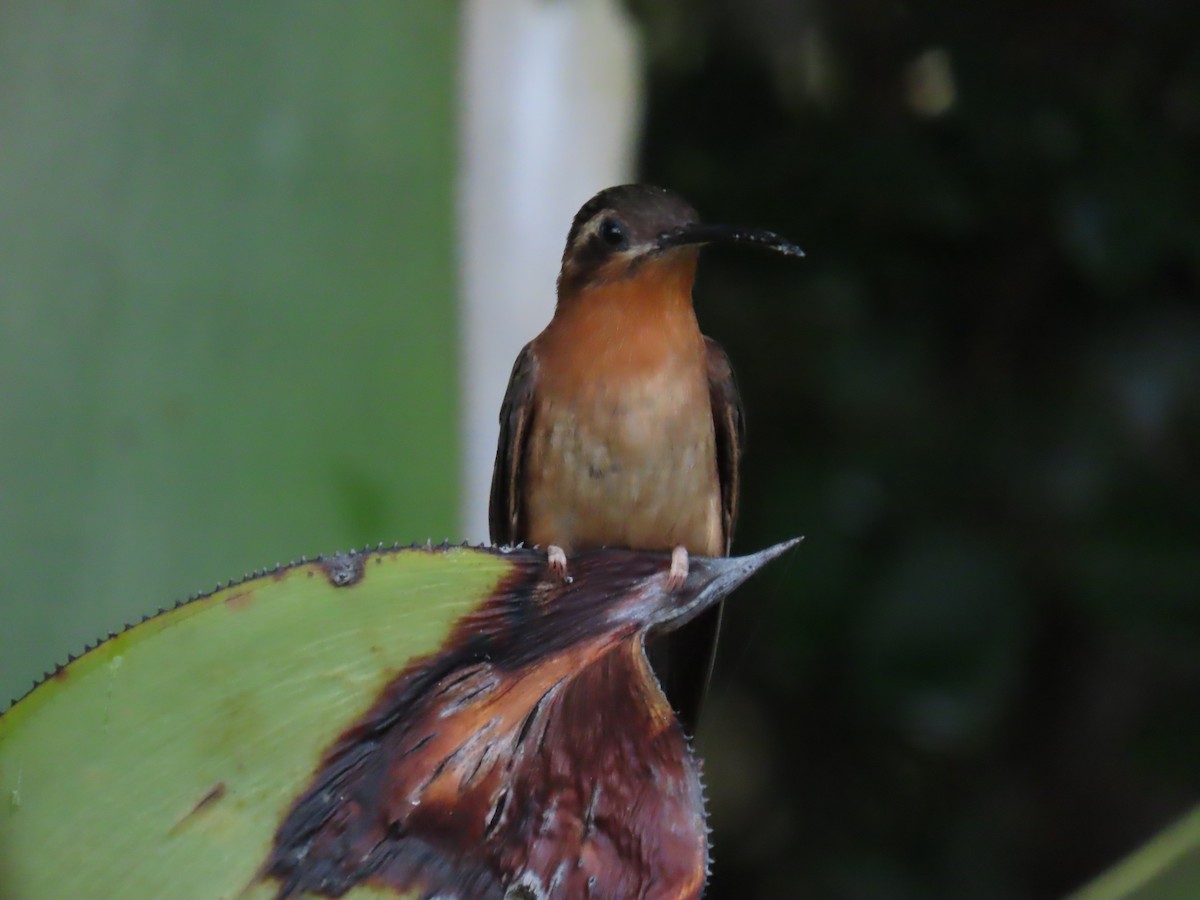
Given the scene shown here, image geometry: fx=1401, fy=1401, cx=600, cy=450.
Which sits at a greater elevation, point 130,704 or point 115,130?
point 115,130

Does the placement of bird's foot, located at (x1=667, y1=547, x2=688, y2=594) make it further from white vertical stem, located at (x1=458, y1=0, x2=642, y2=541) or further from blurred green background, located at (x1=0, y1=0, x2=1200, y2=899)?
blurred green background, located at (x1=0, y1=0, x2=1200, y2=899)

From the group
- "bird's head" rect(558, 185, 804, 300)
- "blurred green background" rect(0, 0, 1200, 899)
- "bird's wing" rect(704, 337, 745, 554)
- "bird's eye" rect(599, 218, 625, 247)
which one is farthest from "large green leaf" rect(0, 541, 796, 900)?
"blurred green background" rect(0, 0, 1200, 899)

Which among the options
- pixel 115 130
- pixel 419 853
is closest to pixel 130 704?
pixel 419 853

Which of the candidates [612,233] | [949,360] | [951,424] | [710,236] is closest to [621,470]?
[612,233]

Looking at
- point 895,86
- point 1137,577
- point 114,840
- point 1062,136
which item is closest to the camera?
point 114,840

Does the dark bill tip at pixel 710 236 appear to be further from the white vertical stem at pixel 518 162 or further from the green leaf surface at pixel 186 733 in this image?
the green leaf surface at pixel 186 733

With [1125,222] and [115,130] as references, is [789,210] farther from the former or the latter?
[115,130]

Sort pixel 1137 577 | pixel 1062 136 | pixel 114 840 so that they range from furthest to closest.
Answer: pixel 1062 136 → pixel 1137 577 → pixel 114 840
